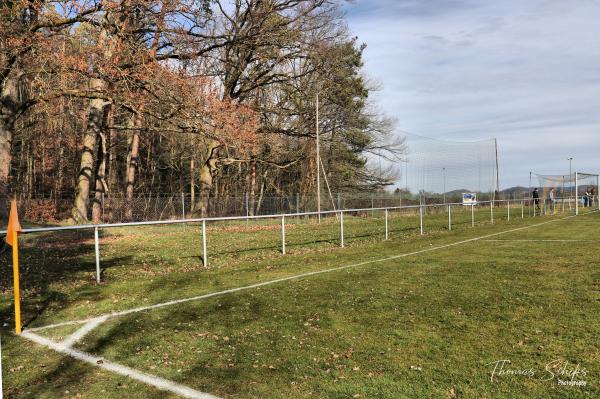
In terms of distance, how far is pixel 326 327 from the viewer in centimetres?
595

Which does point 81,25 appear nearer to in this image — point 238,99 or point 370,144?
point 238,99

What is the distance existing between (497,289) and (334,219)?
72.1ft

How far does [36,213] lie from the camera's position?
82.2 ft

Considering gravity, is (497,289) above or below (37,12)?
below

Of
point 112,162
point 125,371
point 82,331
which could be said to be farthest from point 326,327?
point 112,162

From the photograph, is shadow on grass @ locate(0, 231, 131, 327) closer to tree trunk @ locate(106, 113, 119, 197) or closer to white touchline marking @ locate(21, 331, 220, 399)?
white touchline marking @ locate(21, 331, 220, 399)

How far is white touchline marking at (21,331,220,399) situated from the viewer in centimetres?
409

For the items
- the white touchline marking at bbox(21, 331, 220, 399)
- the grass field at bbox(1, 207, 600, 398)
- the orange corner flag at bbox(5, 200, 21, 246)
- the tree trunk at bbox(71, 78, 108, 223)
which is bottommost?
the white touchline marking at bbox(21, 331, 220, 399)

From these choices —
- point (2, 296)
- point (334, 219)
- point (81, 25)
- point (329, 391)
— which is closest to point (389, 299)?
point (329, 391)

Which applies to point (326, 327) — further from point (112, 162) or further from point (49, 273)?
point (112, 162)

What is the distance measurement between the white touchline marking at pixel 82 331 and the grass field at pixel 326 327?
0.10 m

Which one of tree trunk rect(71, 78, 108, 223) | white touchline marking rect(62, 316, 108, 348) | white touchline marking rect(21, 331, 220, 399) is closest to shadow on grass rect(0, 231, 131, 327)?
white touchline marking rect(62, 316, 108, 348)

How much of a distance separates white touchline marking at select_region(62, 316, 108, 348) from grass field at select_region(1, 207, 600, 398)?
0.34ft

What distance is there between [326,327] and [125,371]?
2377mm
